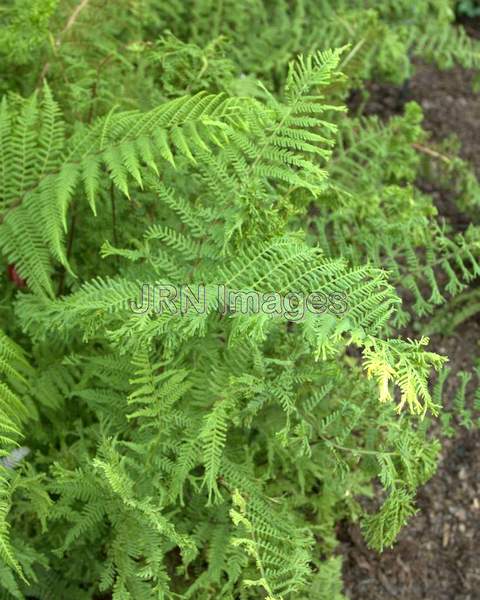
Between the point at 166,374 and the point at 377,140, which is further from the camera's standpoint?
the point at 377,140

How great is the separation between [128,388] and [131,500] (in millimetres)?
363

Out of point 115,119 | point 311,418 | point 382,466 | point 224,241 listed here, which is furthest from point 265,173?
point 382,466

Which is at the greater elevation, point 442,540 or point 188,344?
point 188,344

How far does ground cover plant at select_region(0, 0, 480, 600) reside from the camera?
1676 millimetres

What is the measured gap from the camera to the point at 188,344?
1906 millimetres

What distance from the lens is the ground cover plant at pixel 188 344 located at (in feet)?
5.50

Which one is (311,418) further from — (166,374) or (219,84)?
(219,84)

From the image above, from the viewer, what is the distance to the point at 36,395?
2.02m

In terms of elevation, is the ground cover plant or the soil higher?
the ground cover plant

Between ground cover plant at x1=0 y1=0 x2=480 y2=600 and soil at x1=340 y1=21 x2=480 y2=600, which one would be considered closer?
ground cover plant at x1=0 y1=0 x2=480 y2=600

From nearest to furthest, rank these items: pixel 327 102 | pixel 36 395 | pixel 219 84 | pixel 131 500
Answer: pixel 131 500, pixel 36 395, pixel 219 84, pixel 327 102

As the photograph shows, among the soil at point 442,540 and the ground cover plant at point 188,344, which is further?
the soil at point 442,540

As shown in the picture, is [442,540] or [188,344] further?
[442,540]

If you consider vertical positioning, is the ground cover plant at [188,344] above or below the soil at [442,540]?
above
